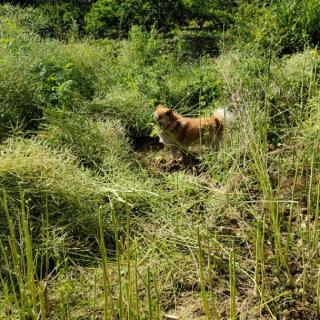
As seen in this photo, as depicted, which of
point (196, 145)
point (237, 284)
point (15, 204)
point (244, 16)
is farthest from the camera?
point (244, 16)

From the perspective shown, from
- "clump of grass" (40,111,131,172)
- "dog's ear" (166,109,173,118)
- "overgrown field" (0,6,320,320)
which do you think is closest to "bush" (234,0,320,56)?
"overgrown field" (0,6,320,320)

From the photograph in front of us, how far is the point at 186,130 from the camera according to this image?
3.99 meters

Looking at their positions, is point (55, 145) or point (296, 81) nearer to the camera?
point (55, 145)

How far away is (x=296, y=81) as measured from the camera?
13.6ft

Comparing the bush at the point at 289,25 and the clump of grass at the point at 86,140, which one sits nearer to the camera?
the clump of grass at the point at 86,140

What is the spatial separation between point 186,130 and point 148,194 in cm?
90

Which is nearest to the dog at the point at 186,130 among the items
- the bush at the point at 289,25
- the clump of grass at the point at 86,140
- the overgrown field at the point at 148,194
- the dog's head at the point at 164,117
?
the dog's head at the point at 164,117

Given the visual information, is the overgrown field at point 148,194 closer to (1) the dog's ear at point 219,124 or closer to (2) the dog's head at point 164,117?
(1) the dog's ear at point 219,124

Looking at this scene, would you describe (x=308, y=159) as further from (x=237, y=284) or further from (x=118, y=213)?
(x=118, y=213)

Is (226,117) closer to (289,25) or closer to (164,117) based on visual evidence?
(164,117)

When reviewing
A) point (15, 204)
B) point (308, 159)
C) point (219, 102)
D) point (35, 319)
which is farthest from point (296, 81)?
point (35, 319)

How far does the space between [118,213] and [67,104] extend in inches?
56.5

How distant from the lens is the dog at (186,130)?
382 centimetres

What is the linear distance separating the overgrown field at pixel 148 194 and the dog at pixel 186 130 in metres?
0.16
